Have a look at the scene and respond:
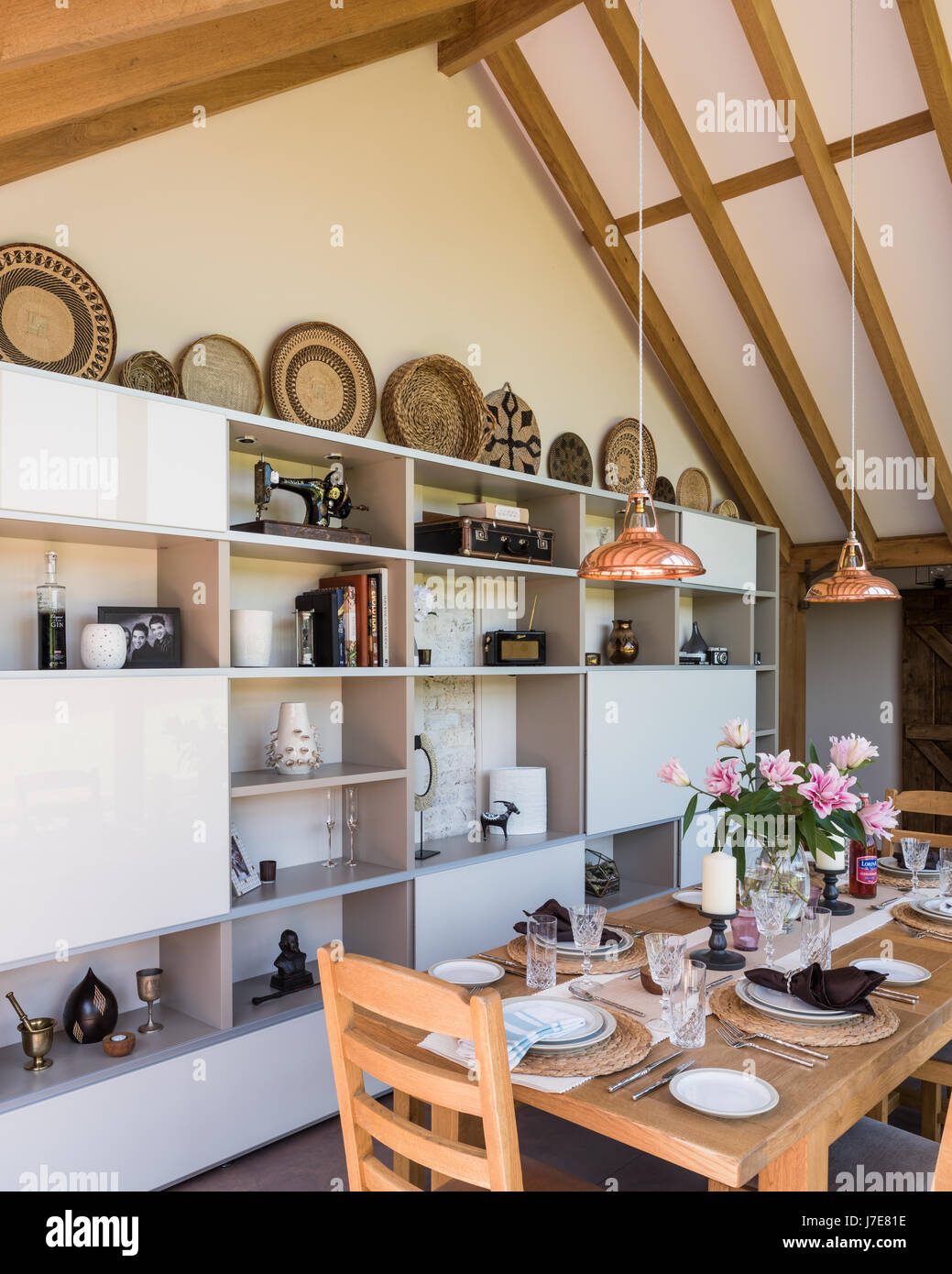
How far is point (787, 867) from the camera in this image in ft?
7.38

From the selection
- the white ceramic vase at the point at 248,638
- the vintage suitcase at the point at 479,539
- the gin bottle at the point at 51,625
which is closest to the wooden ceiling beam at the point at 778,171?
the vintage suitcase at the point at 479,539

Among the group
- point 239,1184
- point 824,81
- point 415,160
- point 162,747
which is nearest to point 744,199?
point 824,81

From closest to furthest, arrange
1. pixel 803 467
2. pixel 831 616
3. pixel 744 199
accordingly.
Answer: pixel 744 199
pixel 803 467
pixel 831 616

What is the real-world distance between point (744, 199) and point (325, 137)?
6.34 ft

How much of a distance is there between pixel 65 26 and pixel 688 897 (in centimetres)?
251

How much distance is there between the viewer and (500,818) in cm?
370

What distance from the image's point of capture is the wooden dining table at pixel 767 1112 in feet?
4.46

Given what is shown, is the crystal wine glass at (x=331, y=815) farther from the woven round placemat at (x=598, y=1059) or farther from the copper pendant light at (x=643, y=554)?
the woven round placemat at (x=598, y=1059)

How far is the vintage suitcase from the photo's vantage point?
3.35m

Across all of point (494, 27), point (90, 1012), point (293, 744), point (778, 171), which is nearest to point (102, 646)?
point (293, 744)

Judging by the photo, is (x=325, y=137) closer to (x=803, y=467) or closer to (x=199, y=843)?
(x=199, y=843)

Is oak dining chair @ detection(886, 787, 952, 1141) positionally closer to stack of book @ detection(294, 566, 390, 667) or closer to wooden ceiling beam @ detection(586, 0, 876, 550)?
stack of book @ detection(294, 566, 390, 667)

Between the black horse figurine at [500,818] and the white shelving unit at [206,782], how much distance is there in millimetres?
142

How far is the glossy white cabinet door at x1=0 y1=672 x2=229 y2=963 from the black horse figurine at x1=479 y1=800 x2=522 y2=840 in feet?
4.43
